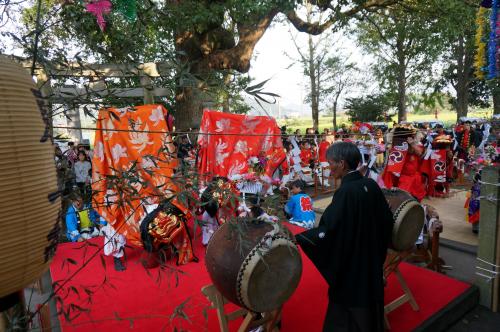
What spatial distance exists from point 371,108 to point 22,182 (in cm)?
2570

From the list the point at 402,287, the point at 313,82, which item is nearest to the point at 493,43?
the point at 402,287

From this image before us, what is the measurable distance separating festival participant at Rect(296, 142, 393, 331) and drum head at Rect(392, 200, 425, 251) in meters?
0.54

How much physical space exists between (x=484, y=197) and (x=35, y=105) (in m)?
4.26

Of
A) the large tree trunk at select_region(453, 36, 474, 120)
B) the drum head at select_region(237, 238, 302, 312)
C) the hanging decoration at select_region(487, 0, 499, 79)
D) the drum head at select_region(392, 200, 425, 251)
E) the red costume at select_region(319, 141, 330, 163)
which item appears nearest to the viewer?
the drum head at select_region(237, 238, 302, 312)

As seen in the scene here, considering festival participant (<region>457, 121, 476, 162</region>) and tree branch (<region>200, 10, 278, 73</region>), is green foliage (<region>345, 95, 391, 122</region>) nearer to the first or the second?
festival participant (<region>457, 121, 476, 162</region>)

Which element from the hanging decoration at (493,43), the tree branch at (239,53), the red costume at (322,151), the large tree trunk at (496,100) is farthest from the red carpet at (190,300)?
the large tree trunk at (496,100)

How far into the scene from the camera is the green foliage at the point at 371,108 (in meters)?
24.2

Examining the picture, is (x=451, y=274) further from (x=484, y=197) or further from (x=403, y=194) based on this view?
(x=403, y=194)

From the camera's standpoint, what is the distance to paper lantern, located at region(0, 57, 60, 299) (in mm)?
833

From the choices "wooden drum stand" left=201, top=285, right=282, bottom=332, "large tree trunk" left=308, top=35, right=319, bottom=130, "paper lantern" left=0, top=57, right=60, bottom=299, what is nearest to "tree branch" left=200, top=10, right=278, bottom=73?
"wooden drum stand" left=201, top=285, right=282, bottom=332

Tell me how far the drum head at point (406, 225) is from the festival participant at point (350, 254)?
0.54 metres

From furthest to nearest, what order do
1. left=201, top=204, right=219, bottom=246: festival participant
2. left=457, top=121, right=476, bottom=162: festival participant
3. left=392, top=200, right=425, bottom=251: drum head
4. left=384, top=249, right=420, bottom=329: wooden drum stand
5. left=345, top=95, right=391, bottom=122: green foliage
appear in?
left=345, top=95, right=391, bottom=122: green foliage < left=457, top=121, right=476, bottom=162: festival participant < left=201, top=204, right=219, bottom=246: festival participant < left=384, top=249, right=420, bottom=329: wooden drum stand < left=392, top=200, right=425, bottom=251: drum head

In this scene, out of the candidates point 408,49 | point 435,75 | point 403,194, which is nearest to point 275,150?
point 403,194

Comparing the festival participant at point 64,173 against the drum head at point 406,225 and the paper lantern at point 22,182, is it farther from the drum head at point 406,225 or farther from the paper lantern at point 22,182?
the drum head at point 406,225
